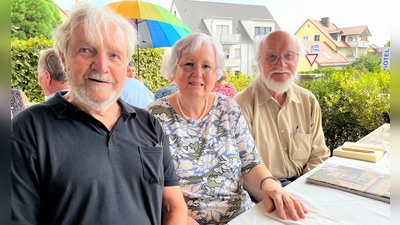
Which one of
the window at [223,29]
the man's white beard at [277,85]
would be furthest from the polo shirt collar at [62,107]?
the window at [223,29]

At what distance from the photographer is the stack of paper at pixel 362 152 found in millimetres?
1714

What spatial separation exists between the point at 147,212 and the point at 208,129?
2.04 ft

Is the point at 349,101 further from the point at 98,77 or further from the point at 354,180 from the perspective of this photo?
the point at 98,77

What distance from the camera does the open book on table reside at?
4.05 ft

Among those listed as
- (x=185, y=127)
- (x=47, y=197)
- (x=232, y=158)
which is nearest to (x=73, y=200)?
(x=47, y=197)

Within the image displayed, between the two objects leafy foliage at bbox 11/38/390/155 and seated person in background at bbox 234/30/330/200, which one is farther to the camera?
leafy foliage at bbox 11/38/390/155

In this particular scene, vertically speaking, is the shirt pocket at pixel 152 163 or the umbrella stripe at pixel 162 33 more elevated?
the umbrella stripe at pixel 162 33

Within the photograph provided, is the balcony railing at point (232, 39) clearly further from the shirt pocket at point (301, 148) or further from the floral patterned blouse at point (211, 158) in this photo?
the floral patterned blouse at point (211, 158)

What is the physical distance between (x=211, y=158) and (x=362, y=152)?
3.51ft

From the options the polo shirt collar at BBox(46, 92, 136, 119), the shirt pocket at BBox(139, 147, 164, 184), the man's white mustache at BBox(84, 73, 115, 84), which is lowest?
the shirt pocket at BBox(139, 147, 164, 184)

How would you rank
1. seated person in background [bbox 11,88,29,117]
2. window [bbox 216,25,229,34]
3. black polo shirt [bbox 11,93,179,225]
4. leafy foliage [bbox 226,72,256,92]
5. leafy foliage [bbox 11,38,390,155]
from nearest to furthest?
seated person in background [bbox 11,88,29,117], black polo shirt [bbox 11,93,179,225], leafy foliage [bbox 11,38,390,155], leafy foliage [bbox 226,72,256,92], window [bbox 216,25,229,34]

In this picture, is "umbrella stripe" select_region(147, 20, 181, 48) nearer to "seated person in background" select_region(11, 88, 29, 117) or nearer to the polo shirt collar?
"seated person in background" select_region(11, 88, 29, 117)

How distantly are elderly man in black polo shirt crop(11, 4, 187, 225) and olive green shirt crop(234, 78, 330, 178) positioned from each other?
86 cm

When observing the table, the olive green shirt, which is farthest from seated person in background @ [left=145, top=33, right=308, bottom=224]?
the olive green shirt
